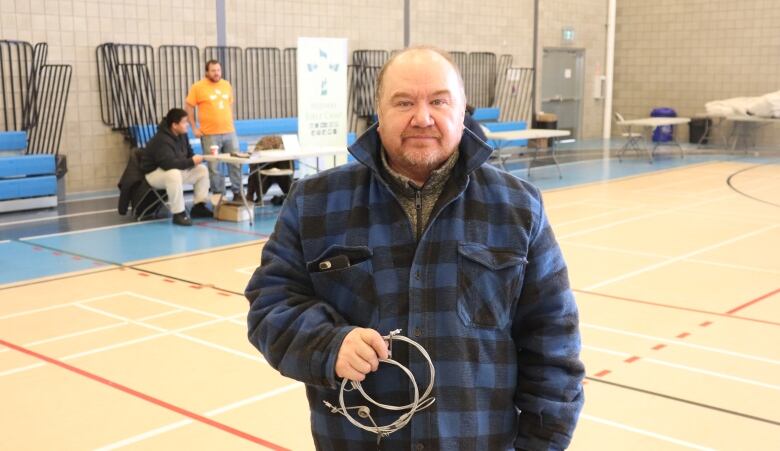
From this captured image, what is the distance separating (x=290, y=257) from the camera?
6.34 ft

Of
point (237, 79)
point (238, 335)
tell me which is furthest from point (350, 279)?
point (237, 79)

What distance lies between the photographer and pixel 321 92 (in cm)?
1014

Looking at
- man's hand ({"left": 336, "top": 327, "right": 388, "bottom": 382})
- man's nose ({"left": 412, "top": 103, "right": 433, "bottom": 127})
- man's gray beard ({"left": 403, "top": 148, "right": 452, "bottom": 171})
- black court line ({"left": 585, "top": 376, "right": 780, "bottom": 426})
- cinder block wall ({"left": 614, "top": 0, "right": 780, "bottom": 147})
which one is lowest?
black court line ({"left": 585, "top": 376, "right": 780, "bottom": 426})

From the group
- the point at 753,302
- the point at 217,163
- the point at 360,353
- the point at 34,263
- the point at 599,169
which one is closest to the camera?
the point at 360,353

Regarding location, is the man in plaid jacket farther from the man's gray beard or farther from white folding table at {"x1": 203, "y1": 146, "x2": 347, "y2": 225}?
white folding table at {"x1": 203, "y1": 146, "x2": 347, "y2": 225}

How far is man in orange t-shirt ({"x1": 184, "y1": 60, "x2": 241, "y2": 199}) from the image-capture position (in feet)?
35.4

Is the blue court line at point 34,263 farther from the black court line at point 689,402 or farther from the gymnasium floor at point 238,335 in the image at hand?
the black court line at point 689,402

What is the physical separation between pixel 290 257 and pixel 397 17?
14.8 m

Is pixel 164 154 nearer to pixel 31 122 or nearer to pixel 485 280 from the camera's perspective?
pixel 31 122

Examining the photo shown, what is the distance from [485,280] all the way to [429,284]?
121 millimetres

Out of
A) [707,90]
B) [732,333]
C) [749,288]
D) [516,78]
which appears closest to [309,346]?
[732,333]

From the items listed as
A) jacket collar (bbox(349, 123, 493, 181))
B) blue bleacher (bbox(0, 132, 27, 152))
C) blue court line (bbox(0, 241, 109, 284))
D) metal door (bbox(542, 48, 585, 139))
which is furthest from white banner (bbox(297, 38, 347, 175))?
metal door (bbox(542, 48, 585, 139))

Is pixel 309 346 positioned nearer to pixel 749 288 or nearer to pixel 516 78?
pixel 749 288

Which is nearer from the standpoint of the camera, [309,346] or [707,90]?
[309,346]
